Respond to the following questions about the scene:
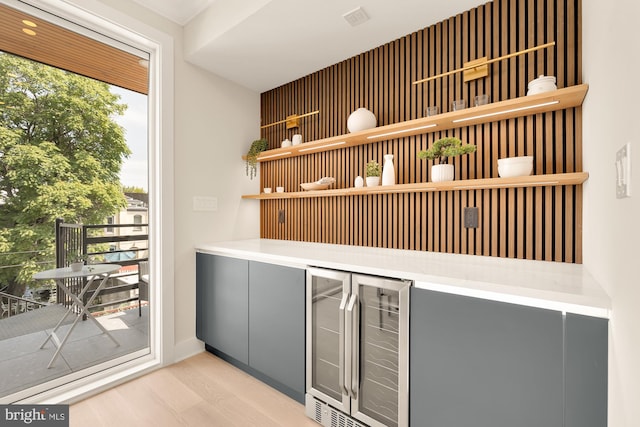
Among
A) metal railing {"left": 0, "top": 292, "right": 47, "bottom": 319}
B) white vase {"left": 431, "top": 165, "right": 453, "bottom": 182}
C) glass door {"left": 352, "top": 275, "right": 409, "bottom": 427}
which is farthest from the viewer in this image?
white vase {"left": 431, "top": 165, "right": 453, "bottom": 182}

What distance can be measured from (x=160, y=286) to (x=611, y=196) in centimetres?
275

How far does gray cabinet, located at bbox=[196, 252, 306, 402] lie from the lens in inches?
75.6

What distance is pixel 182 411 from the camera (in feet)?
6.12

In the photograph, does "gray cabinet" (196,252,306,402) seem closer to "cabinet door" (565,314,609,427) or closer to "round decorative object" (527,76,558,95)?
"cabinet door" (565,314,609,427)

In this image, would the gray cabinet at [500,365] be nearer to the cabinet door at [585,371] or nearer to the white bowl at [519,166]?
the cabinet door at [585,371]

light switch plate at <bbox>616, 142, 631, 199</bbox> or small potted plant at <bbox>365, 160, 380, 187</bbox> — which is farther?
small potted plant at <bbox>365, 160, 380, 187</bbox>

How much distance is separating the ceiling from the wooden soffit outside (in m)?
0.43

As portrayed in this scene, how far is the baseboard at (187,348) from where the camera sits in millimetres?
2490

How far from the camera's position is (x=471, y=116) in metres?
1.79

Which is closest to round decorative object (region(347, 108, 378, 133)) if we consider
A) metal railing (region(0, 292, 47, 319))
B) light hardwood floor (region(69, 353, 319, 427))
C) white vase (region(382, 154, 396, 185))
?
white vase (region(382, 154, 396, 185))

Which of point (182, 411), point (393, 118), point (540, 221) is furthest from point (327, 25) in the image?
point (182, 411)

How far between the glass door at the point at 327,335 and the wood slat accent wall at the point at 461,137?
77 centimetres

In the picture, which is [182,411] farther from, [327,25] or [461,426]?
[327,25]

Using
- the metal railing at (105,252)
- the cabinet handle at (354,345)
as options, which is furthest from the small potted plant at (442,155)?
the metal railing at (105,252)
